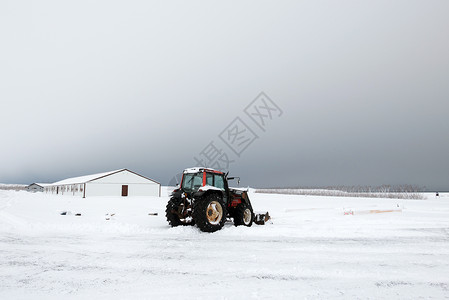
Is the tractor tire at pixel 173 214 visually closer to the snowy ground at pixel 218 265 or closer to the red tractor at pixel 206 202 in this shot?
the red tractor at pixel 206 202

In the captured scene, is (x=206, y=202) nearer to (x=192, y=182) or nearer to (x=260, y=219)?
(x=192, y=182)

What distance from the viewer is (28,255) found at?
6.14m

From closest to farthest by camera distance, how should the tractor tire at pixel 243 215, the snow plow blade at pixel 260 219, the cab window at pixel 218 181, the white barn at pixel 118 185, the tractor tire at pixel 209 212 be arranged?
the tractor tire at pixel 209 212
the cab window at pixel 218 181
the tractor tire at pixel 243 215
the snow plow blade at pixel 260 219
the white barn at pixel 118 185

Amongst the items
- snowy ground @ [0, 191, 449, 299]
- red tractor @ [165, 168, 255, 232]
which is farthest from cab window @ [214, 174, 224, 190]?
snowy ground @ [0, 191, 449, 299]

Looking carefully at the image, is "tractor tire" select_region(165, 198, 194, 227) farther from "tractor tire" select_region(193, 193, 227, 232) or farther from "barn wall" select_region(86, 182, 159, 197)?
"barn wall" select_region(86, 182, 159, 197)

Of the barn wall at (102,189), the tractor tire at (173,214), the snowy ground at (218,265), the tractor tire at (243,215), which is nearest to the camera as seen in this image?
the snowy ground at (218,265)

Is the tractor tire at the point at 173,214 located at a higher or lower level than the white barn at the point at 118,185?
lower

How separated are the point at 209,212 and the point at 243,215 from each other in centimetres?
190

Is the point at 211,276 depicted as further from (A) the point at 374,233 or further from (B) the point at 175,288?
(A) the point at 374,233

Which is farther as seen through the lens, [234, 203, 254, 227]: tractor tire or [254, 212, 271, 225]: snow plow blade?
[254, 212, 271, 225]: snow plow blade

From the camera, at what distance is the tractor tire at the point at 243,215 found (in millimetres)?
11227

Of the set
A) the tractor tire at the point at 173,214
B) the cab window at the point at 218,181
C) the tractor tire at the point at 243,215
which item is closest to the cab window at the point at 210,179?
the cab window at the point at 218,181

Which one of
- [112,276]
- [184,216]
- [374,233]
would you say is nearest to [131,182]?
[184,216]

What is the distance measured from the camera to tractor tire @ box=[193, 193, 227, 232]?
931cm
